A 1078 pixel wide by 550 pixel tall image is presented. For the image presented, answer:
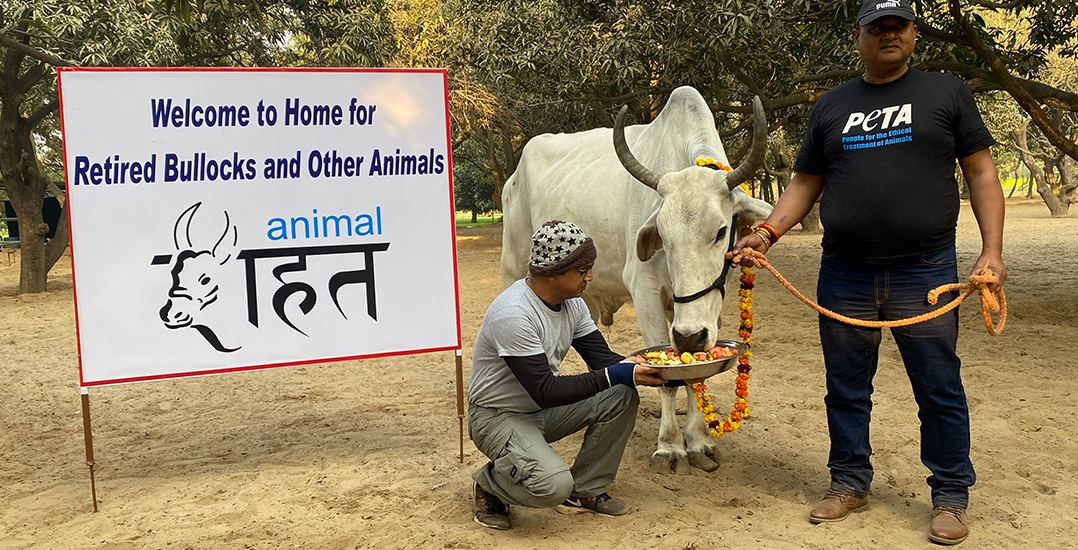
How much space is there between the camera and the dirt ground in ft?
11.4

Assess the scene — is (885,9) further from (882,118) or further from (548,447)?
(548,447)

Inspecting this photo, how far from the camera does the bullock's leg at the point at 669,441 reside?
428 centimetres

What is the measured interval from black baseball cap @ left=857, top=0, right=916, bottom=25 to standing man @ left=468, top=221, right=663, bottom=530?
4.49 feet

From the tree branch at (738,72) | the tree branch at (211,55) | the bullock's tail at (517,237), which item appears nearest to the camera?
the bullock's tail at (517,237)

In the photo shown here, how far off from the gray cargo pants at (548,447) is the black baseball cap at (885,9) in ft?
5.78

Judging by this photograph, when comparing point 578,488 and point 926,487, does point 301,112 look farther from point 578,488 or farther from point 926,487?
point 926,487

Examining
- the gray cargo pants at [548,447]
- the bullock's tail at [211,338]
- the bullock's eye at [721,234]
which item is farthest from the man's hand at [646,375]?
the bullock's tail at [211,338]

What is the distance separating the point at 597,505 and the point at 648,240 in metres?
1.30

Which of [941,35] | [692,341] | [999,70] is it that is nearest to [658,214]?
[692,341]

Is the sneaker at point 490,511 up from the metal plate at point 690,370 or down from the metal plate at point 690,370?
down

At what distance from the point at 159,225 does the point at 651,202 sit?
251 centimetres

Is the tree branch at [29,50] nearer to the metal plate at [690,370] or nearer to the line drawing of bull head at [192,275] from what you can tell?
the line drawing of bull head at [192,275]

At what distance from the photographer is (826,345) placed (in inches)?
140

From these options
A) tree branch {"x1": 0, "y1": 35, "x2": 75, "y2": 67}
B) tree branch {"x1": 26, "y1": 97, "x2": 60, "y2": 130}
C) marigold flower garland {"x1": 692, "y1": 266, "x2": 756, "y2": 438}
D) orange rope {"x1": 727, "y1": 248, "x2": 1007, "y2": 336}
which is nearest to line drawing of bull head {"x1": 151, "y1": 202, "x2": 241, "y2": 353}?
marigold flower garland {"x1": 692, "y1": 266, "x2": 756, "y2": 438}
